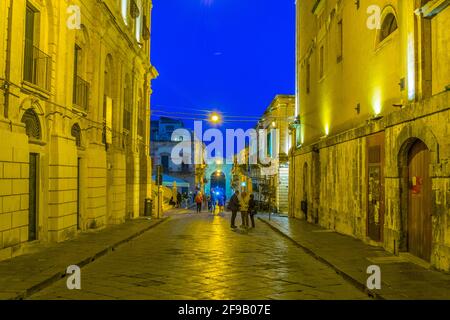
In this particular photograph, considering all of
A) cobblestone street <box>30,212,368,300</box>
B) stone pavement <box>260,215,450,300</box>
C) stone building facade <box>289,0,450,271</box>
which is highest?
stone building facade <box>289,0,450,271</box>

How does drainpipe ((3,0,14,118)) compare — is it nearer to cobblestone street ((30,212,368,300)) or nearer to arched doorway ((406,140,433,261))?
cobblestone street ((30,212,368,300))

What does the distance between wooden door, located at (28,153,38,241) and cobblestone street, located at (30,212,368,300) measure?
2292mm

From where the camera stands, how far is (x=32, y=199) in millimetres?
13844

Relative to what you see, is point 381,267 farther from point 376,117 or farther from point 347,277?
point 376,117

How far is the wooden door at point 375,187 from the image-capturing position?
14203 mm

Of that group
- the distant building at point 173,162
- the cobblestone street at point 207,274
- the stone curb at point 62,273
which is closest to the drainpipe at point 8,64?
the stone curb at point 62,273

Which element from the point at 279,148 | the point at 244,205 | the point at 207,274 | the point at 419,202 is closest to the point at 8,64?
the point at 207,274

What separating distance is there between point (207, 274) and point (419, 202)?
5.10m

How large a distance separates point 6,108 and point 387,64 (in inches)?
388

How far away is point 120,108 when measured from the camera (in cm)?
2336

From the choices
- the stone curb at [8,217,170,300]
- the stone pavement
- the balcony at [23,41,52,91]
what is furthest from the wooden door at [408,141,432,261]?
the balcony at [23,41,52,91]

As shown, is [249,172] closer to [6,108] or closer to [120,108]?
[120,108]

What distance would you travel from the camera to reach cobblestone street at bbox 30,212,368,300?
8484 millimetres

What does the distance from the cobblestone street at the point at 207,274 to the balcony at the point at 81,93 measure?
5.14 metres
